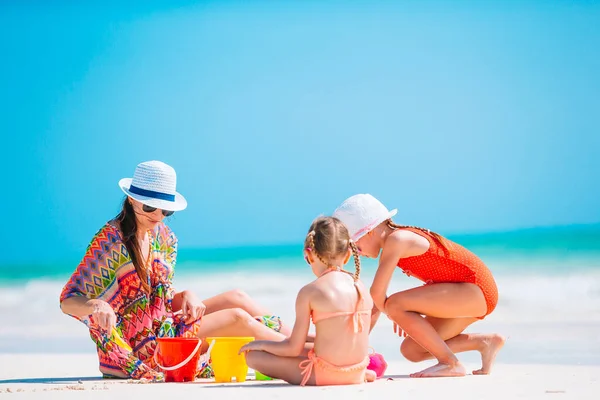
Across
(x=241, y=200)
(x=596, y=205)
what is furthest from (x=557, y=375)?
(x=241, y=200)

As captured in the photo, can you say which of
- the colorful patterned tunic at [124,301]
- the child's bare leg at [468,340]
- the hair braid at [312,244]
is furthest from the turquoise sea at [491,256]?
the hair braid at [312,244]

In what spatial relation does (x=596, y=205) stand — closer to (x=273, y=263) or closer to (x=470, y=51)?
(x=470, y=51)

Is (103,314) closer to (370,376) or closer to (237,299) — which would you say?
(237,299)

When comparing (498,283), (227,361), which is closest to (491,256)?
(498,283)

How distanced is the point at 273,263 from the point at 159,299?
10056 mm

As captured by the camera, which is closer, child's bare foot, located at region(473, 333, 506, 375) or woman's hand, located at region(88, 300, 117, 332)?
woman's hand, located at region(88, 300, 117, 332)

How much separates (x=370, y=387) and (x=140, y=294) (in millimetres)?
1156

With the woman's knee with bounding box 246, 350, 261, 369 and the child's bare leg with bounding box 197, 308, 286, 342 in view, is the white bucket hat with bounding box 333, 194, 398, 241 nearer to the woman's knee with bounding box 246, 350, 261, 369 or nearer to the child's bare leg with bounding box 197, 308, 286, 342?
the child's bare leg with bounding box 197, 308, 286, 342

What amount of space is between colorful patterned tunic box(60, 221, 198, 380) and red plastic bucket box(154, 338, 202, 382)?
0.35 feet

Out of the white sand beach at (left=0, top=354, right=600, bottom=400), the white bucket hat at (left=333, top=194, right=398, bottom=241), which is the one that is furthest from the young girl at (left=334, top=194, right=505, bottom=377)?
the white sand beach at (left=0, top=354, right=600, bottom=400)

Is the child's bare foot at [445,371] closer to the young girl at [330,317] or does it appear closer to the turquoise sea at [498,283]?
the young girl at [330,317]

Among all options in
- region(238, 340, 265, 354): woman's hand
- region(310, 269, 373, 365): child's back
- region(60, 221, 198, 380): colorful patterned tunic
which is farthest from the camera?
region(60, 221, 198, 380): colorful patterned tunic

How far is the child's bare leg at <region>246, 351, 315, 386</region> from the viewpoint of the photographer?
3.56 m

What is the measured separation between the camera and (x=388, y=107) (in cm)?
1869
